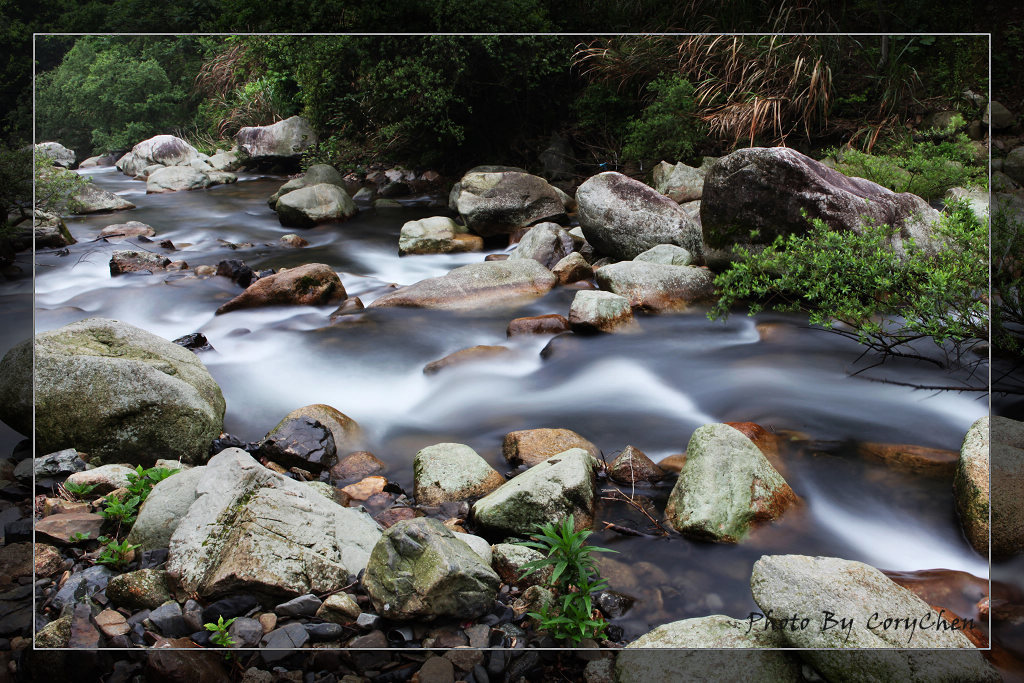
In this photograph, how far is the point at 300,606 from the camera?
6.86 ft

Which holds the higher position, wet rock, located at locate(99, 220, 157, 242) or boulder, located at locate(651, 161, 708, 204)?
boulder, located at locate(651, 161, 708, 204)

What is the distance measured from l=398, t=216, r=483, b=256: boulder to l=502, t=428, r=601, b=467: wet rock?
2.48ft

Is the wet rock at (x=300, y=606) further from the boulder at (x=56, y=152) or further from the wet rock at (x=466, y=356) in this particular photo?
the boulder at (x=56, y=152)

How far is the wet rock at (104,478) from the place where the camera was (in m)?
2.34

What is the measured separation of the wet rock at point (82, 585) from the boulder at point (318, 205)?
4.43 feet

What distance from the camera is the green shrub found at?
2.53m

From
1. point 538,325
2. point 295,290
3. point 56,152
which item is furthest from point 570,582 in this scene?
point 56,152

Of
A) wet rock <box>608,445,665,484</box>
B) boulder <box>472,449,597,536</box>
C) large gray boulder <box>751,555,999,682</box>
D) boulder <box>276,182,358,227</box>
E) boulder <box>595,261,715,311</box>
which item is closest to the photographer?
large gray boulder <box>751,555,999,682</box>

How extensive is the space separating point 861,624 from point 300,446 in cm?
184

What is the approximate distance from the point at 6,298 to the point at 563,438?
206 centimetres

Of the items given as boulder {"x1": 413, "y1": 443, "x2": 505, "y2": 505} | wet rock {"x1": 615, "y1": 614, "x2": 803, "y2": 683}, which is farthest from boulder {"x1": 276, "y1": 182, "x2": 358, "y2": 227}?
wet rock {"x1": 615, "y1": 614, "x2": 803, "y2": 683}

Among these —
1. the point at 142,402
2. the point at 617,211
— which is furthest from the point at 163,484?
the point at 617,211

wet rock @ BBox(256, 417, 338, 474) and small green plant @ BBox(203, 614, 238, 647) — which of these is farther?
Answer: wet rock @ BBox(256, 417, 338, 474)

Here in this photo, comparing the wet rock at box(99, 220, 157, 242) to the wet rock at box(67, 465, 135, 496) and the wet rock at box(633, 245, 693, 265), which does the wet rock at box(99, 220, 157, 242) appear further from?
the wet rock at box(633, 245, 693, 265)
